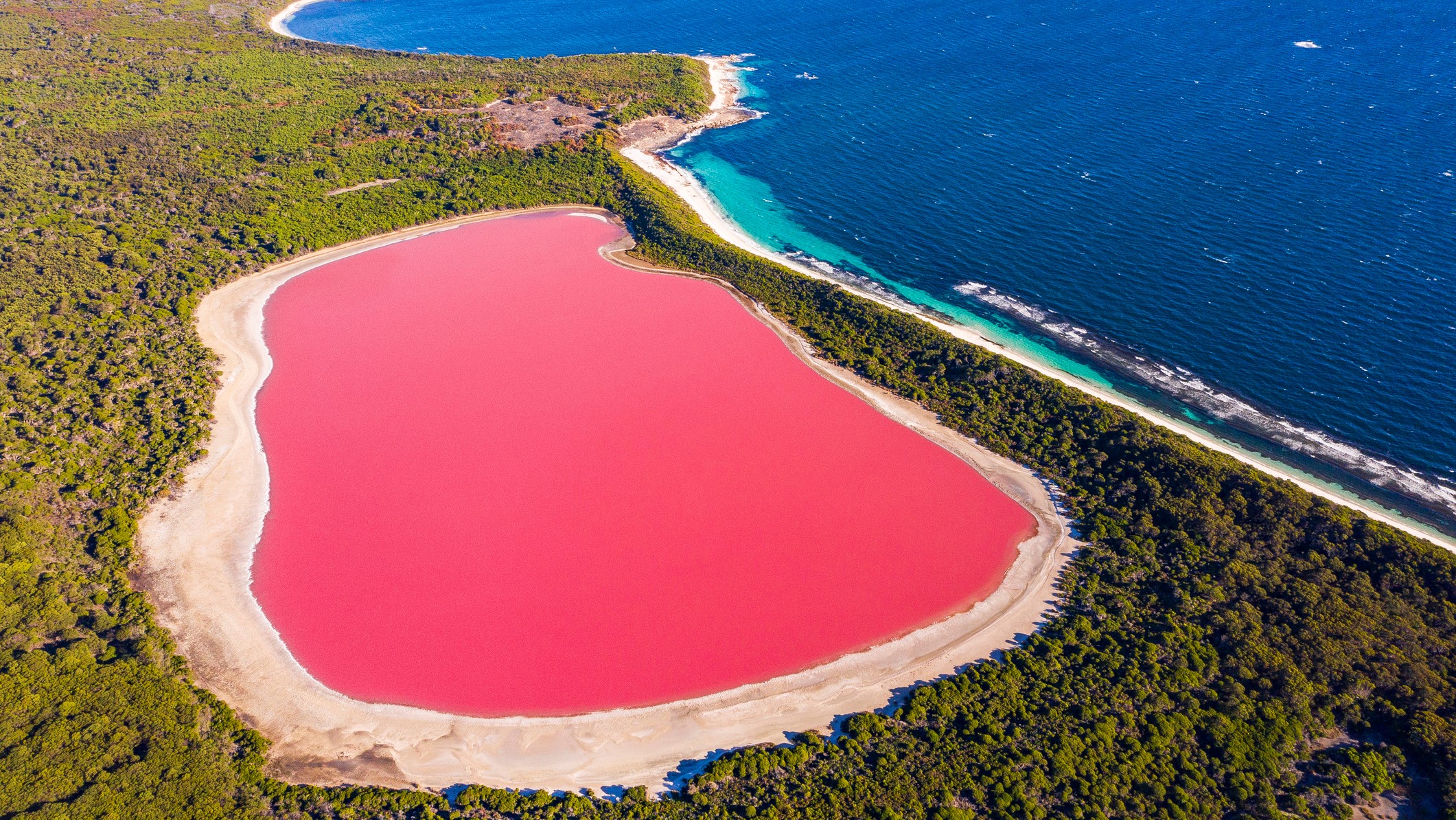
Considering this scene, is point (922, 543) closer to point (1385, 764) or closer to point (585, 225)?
point (1385, 764)


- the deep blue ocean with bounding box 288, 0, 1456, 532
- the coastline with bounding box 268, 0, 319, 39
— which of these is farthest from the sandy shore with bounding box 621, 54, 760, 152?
the coastline with bounding box 268, 0, 319, 39

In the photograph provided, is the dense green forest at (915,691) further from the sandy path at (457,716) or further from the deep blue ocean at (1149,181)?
the deep blue ocean at (1149,181)

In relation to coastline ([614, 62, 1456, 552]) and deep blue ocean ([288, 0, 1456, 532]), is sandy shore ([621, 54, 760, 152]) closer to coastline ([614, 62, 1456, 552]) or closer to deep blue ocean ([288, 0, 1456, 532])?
coastline ([614, 62, 1456, 552])

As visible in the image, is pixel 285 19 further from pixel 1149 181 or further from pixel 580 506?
pixel 1149 181

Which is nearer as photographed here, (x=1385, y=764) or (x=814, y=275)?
(x=1385, y=764)

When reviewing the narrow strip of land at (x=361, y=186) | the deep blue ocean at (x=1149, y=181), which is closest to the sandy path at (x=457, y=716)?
the deep blue ocean at (x=1149, y=181)

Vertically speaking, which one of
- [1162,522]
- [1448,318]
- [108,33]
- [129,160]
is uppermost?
[108,33]

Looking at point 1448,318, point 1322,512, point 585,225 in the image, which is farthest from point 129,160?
point 1448,318
